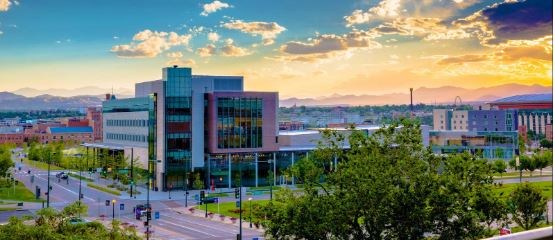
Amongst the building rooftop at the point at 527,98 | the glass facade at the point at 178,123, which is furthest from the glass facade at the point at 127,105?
the building rooftop at the point at 527,98

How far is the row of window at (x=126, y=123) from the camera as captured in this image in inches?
758

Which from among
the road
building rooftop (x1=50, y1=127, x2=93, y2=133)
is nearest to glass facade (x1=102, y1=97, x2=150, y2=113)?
the road

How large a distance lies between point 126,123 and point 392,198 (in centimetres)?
1754

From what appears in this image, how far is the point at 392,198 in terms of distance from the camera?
459 centimetres

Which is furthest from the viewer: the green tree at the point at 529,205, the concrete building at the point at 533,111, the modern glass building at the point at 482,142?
the concrete building at the point at 533,111

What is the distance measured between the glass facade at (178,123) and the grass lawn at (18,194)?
13.6ft

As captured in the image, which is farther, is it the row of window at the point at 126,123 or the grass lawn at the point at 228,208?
the row of window at the point at 126,123

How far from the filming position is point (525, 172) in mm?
23844

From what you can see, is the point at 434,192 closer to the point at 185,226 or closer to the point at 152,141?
the point at 185,226

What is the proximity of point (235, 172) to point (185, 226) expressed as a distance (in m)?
6.68

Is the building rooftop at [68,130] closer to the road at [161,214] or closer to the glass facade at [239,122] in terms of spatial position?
the road at [161,214]

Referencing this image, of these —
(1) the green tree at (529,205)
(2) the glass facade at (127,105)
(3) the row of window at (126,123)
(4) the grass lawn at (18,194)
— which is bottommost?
(4) the grass lawn at (18,194)

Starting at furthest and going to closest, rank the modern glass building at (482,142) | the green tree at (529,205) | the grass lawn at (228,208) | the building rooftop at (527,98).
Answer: the building rooftop at (527,98) < the modern glass building at (482,142) < the grass lawn at (228,208) < the green tree at (529,205)

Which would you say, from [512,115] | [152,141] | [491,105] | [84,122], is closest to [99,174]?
[152,141]
